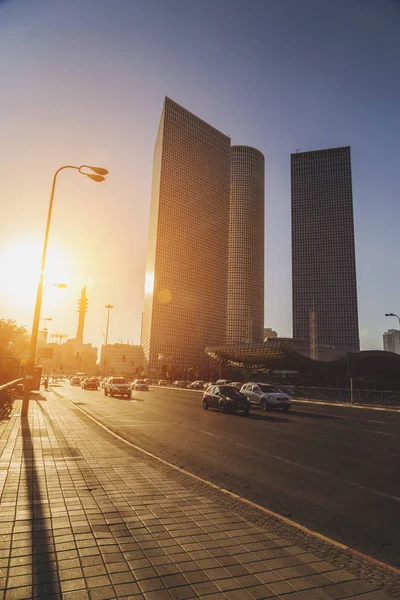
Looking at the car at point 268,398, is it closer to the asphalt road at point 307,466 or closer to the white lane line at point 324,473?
the asphalt road at point 307,466

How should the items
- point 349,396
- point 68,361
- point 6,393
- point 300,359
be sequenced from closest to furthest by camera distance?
point 6,393
point 349,396
point 300,359
point 68,361

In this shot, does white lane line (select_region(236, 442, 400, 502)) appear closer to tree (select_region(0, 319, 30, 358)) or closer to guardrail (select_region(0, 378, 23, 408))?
guardrail (select_region(0, 378, 23, 408))

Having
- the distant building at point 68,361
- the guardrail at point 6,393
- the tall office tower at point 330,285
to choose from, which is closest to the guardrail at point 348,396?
the guardrail at point 6,393

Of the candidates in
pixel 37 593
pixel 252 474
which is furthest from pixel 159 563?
pixel 252 474

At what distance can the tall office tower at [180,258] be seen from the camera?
17500 cm

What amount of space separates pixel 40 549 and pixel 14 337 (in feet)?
256

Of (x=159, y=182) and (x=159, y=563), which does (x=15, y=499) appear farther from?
(x=159, y=182)

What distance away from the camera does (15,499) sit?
5176 mm

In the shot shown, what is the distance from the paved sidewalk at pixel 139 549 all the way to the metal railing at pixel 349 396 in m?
29.3

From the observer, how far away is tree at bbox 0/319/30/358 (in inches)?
2547

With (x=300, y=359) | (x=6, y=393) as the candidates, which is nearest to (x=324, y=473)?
(x=6, y=393)

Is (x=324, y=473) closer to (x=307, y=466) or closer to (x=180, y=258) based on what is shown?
(x=307, y=466)

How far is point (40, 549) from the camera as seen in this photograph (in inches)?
145

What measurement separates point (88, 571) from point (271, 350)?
7032 cm
